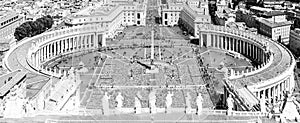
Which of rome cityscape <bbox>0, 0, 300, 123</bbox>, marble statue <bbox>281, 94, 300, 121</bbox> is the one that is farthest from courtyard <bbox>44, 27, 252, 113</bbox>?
marble statue <bbox>281, 94, 300, 121</bbox>

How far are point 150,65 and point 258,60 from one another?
18.0m

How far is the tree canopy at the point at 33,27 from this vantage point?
8469cm

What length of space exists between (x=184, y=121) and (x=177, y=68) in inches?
1636

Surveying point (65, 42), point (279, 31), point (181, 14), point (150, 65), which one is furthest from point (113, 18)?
point (279, 31)

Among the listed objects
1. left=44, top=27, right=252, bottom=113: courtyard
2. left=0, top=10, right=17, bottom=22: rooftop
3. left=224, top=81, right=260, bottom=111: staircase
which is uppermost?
left=0, top=10, right=17, bottom=22: rooftop

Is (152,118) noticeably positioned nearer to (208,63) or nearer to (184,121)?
(184,121)

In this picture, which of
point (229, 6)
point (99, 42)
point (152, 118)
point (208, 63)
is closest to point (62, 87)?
point (152, 118)

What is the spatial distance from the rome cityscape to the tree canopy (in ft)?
0.82

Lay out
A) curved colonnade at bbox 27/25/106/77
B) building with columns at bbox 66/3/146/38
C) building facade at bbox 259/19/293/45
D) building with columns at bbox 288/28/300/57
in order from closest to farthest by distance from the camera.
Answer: curved colonnade at bbox 27/25/106/77
building with columns at bbox 288/28/300/57
building facade at bbox 259/19/293/45
building with columns at bbox 66/3/146/38

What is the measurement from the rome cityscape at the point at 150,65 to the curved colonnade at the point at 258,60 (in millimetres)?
155

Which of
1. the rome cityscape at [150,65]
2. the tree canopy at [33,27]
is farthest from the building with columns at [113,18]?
the tree canopy at [33,27]

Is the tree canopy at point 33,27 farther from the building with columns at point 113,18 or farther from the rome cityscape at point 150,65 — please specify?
the building with columns at point 113,18

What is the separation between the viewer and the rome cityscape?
24.1 metres

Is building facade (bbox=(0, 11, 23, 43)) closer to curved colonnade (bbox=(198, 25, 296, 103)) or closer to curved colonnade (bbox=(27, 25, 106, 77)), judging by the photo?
curved colonnade (bbox=(27, 25, 106, 77))
